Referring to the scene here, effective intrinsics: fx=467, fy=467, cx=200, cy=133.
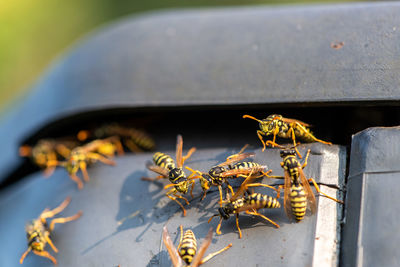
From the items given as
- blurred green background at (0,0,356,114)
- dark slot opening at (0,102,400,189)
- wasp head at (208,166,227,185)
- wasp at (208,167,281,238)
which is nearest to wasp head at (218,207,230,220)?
wasp at (208,167,281,238)

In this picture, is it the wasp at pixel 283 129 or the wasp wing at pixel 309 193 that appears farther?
the wasp at pixel 283 129

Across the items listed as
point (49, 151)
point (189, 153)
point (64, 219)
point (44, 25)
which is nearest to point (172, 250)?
point (189, 153)

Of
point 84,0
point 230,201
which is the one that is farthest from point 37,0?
point 230,201

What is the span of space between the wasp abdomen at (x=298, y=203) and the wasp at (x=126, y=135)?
80 cm

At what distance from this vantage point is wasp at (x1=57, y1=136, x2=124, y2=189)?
1.81 m

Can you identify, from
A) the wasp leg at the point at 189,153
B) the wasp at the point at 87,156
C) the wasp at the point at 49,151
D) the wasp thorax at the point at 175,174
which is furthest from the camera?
the wasp at the point at 49,151

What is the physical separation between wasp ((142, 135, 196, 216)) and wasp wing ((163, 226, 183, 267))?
92 mm

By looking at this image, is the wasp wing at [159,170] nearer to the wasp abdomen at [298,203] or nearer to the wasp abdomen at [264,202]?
the wasp abdomen at [264,202]

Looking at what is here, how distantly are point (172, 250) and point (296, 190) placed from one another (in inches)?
15.4

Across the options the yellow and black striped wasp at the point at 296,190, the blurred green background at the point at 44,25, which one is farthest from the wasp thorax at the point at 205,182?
the blurred green background at the point at 44,25

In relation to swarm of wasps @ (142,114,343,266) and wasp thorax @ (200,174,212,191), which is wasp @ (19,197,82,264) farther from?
wasp thorax @ (200,174,212,191)

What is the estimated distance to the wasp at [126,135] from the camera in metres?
1.93

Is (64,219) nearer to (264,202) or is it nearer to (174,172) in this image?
(174,172)

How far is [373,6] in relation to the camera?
62.1 inches
